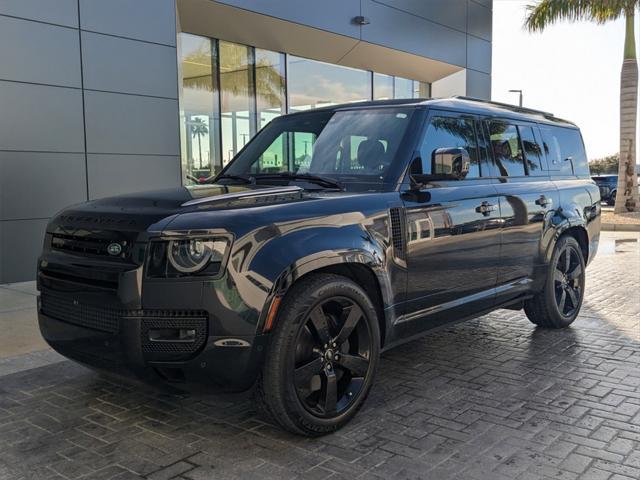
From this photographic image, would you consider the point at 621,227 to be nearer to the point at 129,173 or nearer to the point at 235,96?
the point at 235,96

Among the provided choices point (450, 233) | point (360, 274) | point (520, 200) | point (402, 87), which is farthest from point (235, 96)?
point (360, 274)

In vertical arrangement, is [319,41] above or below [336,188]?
above

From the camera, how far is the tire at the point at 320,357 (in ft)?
10.5

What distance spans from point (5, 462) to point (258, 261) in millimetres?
1706

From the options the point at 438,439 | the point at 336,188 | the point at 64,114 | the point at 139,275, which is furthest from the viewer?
the point at 64,114

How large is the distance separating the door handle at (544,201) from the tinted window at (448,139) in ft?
2.85

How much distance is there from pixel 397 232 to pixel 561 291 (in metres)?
2.78

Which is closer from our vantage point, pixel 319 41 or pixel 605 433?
pixel 605 433

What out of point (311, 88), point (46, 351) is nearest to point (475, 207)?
point (46, 351)

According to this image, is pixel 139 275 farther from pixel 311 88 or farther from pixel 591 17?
pixel 591 17

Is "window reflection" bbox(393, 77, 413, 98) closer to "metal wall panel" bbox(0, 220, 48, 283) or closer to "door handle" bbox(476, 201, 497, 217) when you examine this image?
"metal wall panel" bbox(0, 220, 48, 283)

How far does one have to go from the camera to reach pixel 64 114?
8.81 metres

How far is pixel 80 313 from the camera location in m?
3.33

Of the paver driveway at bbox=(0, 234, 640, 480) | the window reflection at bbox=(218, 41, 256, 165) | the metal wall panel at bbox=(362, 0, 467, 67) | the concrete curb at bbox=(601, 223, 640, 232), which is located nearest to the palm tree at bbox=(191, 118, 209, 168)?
the window reflection at bbox=(218, 41, 256, 165)
